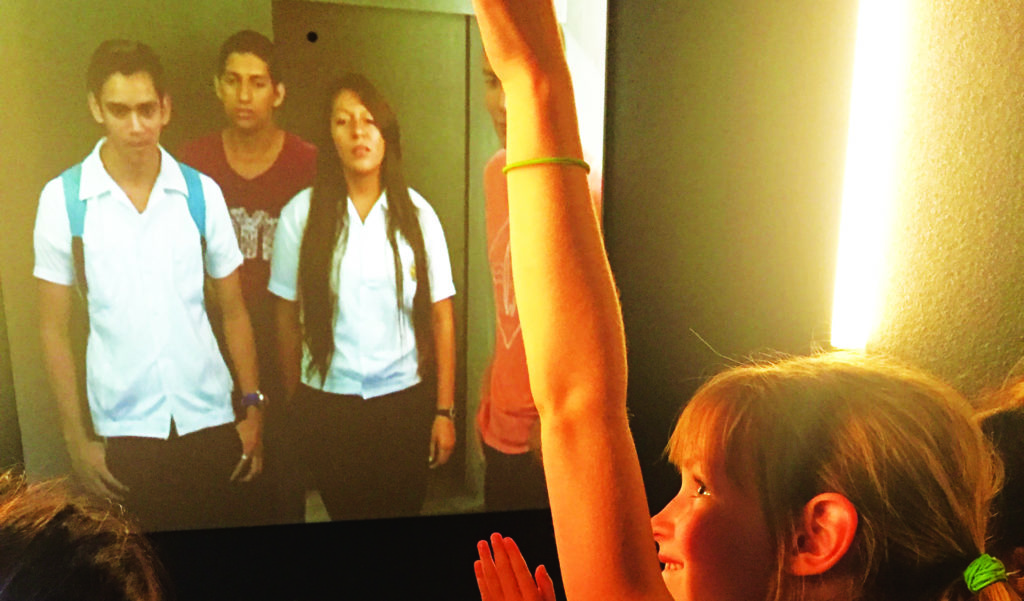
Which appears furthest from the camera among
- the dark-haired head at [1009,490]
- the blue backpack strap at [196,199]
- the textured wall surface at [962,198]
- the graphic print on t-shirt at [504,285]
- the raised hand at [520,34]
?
the graphic print on t-shirt at [504,285]

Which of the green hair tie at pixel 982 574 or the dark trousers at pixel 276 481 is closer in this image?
the green hair tie at pixel 982 574

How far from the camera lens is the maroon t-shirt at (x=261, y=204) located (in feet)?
3.92

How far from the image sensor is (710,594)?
23.3 inches

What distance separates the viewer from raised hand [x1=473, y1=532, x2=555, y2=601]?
27.5 inches

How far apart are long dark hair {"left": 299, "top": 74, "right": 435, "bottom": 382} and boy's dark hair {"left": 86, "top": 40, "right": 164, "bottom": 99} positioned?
31 cm

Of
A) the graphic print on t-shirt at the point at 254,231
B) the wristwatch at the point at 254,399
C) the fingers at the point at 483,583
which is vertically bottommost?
the fingers at the point at 483,583

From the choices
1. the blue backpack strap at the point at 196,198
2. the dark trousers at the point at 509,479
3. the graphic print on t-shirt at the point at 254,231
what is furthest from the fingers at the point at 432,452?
the blue backpack strap at the point at 196,198

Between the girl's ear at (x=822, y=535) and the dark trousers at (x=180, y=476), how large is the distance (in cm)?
102

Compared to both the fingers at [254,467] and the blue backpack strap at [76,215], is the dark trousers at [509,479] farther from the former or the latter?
the blue backpack strap at [76,215]

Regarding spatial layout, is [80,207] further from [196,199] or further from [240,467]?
[240,467]

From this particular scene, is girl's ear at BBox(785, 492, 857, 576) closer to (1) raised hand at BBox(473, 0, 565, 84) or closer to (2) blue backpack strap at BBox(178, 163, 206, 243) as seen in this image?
(1) raised hand at BBox(473, 0, 565, 84)

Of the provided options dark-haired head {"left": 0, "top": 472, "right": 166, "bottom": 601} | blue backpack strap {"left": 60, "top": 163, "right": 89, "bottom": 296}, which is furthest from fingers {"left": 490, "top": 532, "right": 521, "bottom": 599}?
blue backpack strap {"left": 60, "top": 163, "right": 89, "bottom": 296}

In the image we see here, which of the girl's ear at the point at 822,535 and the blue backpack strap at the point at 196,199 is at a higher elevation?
the blue backpack strap at the point at 196,199

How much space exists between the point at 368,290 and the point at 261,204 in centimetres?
25
